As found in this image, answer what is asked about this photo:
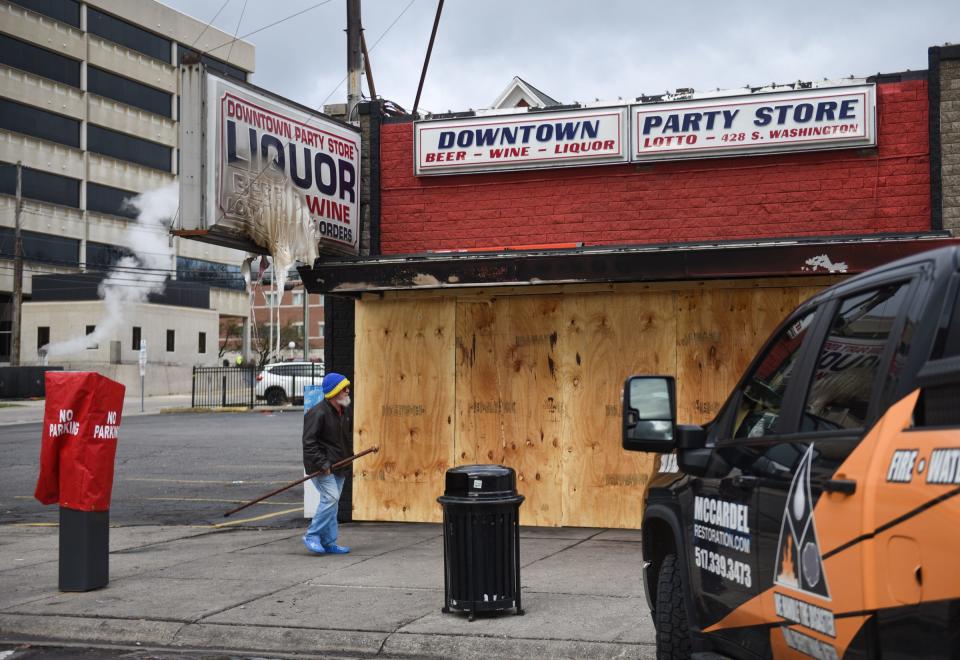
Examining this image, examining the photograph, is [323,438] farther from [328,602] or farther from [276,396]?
[276,396]

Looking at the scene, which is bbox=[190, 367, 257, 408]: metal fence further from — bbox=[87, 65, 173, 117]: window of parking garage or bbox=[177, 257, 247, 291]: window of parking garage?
bbox=[87, 65, 173, 117]: window of parking garage

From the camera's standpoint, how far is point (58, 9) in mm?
62844

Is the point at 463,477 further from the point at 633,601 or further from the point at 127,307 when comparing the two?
the point at 127,307

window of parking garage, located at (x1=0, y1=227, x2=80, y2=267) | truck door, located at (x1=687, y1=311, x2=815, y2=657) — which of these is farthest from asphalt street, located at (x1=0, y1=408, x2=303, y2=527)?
window of parking garage, located at (x1=0, y1=227, x2=80, y2=267)

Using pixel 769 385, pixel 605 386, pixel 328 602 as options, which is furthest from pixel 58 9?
pixel 769 385

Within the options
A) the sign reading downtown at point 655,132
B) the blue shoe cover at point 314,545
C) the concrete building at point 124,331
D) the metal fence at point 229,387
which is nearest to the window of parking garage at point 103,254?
the concrete building at point 124,331

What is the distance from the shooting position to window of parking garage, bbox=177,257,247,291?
7088cm

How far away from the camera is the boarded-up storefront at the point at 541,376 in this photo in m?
11.6

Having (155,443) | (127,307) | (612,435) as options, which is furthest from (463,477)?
(127,307)

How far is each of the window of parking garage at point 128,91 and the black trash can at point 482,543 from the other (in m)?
63.2

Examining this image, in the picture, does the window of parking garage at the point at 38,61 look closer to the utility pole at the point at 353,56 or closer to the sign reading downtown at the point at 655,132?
the utility pole at the point at 353,56

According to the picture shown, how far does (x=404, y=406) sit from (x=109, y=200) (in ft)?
193

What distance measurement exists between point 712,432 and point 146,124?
6863 cm

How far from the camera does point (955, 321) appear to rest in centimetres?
301
